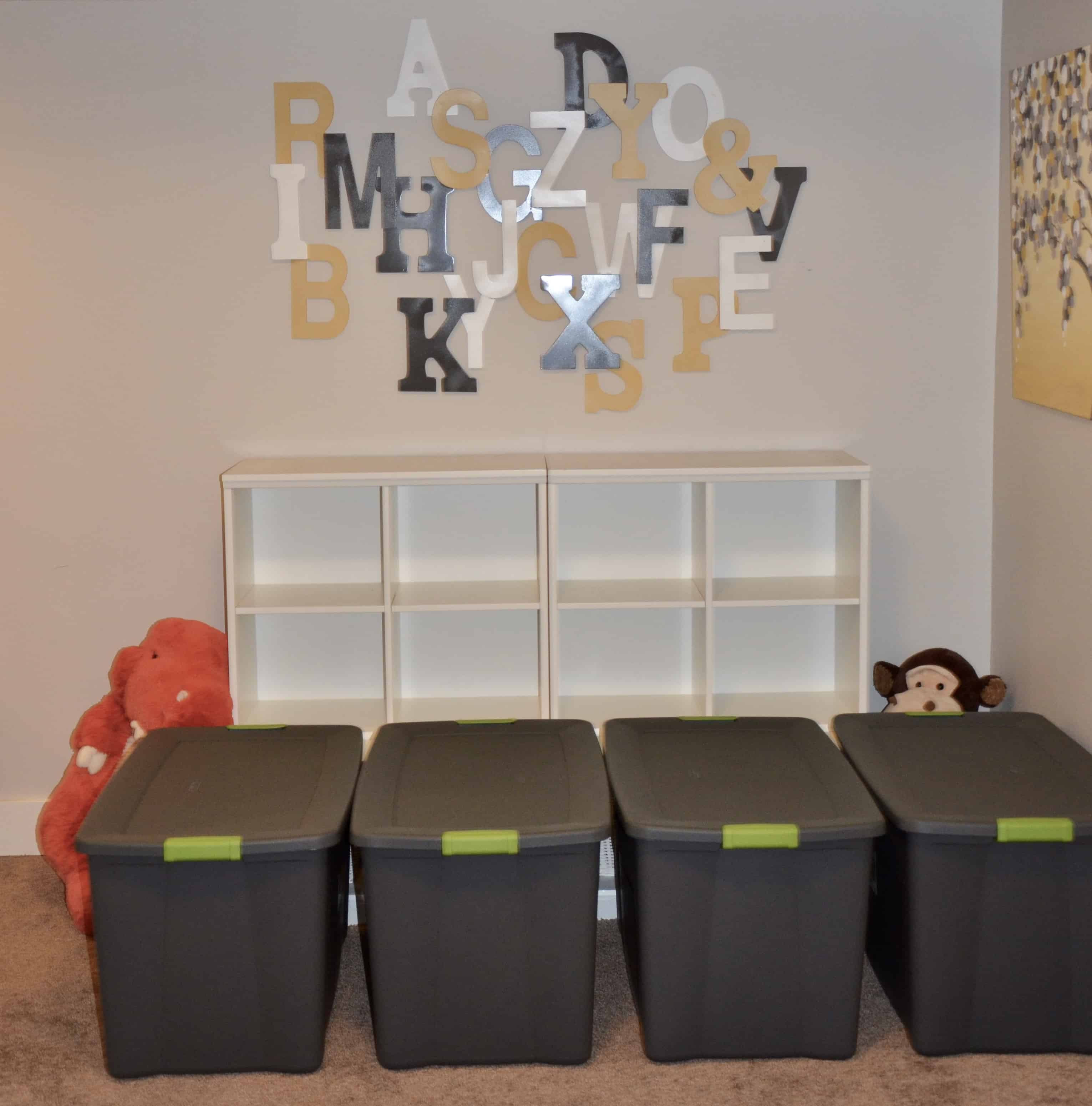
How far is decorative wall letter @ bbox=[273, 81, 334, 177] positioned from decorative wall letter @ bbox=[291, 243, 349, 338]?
204 millimetres

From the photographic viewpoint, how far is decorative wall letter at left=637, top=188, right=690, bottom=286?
2.99 m

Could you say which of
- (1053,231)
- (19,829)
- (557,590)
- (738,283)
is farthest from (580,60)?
(19,829)

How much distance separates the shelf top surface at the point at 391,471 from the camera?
2.81 metres

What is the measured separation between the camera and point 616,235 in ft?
9.84

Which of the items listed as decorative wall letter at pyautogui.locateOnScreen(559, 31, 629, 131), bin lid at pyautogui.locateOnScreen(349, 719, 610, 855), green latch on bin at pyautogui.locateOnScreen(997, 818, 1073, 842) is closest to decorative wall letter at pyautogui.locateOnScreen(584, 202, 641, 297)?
decorative wall letter at pyautogui.locateOnScreen(559, 31, 629, 131)

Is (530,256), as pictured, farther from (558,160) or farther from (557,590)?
(557,590)

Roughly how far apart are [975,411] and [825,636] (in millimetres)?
661

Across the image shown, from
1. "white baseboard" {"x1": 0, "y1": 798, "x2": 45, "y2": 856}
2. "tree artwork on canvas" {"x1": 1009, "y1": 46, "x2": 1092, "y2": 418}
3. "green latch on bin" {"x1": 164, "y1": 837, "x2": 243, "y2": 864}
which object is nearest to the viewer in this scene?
"green latch on bin" {"x1": 164, "y1": 837, "x2": 243, "y2": 864}

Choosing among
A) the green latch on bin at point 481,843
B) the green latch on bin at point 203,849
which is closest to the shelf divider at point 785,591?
the green latch on bin at point 481,843

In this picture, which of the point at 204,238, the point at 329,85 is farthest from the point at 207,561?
the point at 329,85

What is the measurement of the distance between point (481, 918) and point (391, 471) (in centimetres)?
109

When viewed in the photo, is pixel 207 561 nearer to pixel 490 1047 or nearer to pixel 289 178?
pixel 289 178

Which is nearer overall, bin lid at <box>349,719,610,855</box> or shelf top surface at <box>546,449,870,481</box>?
bin lid at <box>349,719,610,855</box>

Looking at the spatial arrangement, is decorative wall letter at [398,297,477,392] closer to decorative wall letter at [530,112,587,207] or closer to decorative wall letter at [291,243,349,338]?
decorative wall letter at [291,243,349,338]
